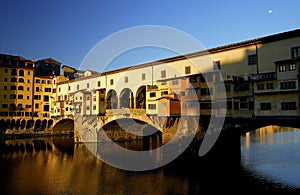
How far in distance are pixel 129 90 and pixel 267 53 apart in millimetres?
28154

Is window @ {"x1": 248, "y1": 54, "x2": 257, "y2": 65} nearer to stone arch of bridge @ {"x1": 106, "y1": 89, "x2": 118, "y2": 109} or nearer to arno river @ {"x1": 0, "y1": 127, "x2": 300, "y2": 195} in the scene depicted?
arno river @ {"x1": 0, "y1": 127, "x2": 300, "y2": 195}

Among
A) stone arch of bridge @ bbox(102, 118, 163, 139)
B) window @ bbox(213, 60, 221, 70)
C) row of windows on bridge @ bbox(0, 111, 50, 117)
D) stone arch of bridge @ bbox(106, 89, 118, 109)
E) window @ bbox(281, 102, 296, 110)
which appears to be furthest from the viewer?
row of windows on bridge @ bbox(0, 111, 50, 117)

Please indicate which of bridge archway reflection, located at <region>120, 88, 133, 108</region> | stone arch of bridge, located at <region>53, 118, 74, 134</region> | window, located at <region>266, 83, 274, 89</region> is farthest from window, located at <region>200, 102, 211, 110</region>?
stone arch of bridge, located at <region>53, 118, 74, 134</region>

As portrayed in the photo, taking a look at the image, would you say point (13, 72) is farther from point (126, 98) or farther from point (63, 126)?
point (126, 98)

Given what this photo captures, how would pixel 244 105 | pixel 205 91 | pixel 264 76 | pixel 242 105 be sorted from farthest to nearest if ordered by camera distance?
pixel 205 91, pixel 242 105, pixel 244 105, pixel 264 76

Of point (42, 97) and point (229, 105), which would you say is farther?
point (42, 97)

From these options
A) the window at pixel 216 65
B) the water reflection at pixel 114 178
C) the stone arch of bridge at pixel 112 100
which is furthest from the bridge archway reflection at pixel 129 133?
the window at pixel 216 65

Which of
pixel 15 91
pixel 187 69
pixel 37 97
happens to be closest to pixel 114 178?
pixel 187 69

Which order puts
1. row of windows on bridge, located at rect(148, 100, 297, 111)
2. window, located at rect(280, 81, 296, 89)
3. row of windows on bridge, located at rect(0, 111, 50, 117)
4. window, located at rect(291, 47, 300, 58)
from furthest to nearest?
row of windows on bridge, located at rect(0, 111, 50, 117) → window, located at rect(291, 47, 300, 58) → row of windows on bridge, located at rect(148, 100, 297, 111) → window, located at rect(280, 81, 296, 89)

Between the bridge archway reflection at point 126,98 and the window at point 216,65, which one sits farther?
the bridge archway reflection at point 126,98

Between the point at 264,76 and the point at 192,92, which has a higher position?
the point at 264,76

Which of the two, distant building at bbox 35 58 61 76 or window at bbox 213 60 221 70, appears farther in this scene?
distant building at bbox 35 58 61 76

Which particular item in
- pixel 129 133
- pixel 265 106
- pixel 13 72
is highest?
pixel 13 72

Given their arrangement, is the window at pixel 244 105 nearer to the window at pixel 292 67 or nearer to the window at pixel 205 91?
the window at pixel 205 91
